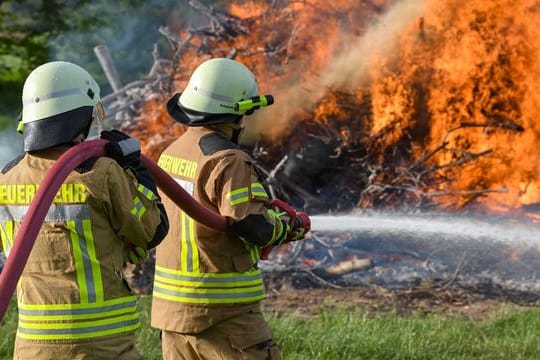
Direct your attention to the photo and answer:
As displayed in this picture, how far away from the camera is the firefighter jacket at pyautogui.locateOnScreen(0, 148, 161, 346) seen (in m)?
3.40

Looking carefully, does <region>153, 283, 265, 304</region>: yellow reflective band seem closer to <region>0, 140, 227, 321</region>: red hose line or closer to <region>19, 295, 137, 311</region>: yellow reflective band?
<region>19, 295, 137, 311</region>: yellow reflective band

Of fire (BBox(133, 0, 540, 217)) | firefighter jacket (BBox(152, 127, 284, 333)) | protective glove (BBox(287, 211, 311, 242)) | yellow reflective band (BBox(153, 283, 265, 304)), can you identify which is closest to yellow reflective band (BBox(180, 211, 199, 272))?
firefighter jacket (BBox(152, 127, 284, 333))

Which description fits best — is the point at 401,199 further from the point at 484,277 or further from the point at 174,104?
the point at 174,104

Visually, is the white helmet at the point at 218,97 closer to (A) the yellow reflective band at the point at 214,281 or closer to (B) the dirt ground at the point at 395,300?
(A) the yellow reflective band at the point at 214,281

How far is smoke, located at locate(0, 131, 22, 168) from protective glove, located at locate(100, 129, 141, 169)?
20.7 feet

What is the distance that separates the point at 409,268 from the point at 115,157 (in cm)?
498

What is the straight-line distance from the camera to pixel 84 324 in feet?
11.3

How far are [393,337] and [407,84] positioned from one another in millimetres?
2889

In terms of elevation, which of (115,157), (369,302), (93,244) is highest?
(115,157)

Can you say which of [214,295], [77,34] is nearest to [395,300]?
[214,295]

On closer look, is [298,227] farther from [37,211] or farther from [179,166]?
[37,211]

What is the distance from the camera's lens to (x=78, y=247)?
342cm

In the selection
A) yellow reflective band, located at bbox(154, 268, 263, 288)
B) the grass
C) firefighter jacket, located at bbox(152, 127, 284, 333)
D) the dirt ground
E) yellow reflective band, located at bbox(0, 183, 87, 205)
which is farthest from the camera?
the dirt ground

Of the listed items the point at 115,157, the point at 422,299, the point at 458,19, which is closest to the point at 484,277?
the point at 422,299
